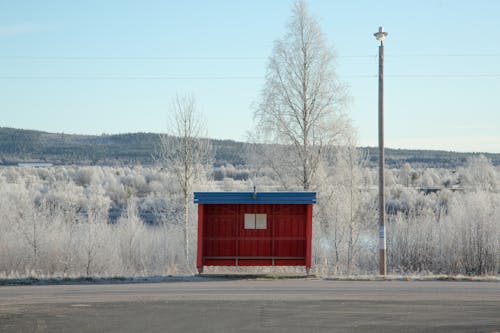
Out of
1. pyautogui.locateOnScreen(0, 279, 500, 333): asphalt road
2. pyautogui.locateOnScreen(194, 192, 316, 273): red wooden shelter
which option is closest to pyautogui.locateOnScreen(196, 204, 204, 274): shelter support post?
pyautogui.locateOnScreen(194, 192, 316, 273): red wooden shelter

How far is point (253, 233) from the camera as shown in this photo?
20141 millimetres

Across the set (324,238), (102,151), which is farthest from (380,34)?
(102,151)

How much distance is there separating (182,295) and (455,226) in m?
19.7

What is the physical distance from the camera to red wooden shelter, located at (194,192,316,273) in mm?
20000

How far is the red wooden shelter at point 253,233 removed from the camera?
2000 cm

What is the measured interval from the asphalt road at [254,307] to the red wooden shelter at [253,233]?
2.70m

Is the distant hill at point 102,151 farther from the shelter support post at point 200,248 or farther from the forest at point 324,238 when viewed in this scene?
the shelter support post at point 200,248

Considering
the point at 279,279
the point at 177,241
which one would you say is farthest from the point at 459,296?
the point at 177,241

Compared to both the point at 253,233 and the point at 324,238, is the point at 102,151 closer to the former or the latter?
the point at 324,238

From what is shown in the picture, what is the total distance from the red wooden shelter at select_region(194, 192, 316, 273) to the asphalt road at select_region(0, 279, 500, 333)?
2695mm

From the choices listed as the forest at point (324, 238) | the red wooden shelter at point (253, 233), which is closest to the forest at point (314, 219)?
the forest at point (324, 238)

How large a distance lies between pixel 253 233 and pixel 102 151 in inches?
3650

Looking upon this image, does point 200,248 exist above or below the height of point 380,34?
below

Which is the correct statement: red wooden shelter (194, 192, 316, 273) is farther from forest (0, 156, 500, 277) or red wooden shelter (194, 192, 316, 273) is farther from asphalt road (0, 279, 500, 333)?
forest (0, 156, 500, 277)
